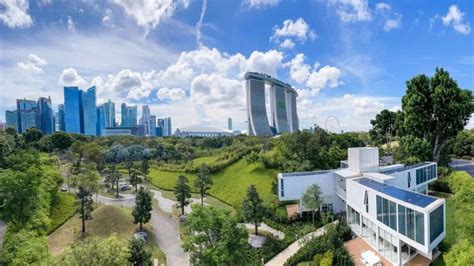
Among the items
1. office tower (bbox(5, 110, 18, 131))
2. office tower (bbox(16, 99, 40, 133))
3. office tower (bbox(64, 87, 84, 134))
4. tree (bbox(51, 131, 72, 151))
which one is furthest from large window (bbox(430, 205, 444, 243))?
office tower (bbox(64, 87, 84, 134))

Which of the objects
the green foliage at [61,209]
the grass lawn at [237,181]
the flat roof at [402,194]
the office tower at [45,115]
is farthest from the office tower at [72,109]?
the flat roof at [402,194]

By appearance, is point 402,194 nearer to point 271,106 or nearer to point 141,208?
point 141,208

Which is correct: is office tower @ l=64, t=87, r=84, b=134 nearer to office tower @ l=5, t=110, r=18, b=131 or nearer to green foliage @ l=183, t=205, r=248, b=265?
office tower @ l=5, t=110, r=18, b=131

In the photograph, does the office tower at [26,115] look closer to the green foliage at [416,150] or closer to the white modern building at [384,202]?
the white modern building at [384,202]

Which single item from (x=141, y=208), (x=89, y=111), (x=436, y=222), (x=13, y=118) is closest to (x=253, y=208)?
(x=141, y=208)

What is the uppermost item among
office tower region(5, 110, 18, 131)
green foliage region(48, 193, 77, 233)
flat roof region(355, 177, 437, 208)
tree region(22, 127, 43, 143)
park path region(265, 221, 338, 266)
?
office tower region(5, 110, 18, 131)

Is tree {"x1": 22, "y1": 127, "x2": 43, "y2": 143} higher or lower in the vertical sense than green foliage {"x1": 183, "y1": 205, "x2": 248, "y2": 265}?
higher
